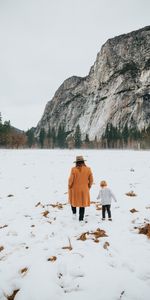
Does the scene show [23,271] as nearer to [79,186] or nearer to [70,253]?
[70,253]

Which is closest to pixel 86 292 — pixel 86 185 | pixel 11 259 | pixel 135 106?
pixel 11 259

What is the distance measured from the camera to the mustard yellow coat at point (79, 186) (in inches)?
378

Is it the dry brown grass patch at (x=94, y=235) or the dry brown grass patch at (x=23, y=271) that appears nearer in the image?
the dry brown grass patch at (x=23, y=271)

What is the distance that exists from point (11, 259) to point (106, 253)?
2.53m

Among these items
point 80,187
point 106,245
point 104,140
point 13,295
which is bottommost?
point 13,295

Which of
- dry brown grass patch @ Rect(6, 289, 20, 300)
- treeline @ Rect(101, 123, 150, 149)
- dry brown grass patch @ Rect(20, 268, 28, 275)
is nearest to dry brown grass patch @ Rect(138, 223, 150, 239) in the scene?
dry brown grass patch @ Rect(20, 268, 28, 275)

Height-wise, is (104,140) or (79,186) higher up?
(104,140)

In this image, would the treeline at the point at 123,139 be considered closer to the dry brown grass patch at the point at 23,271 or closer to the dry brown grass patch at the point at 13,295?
the dry brown grass patch at the point at 23,271

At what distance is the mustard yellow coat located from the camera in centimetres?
961

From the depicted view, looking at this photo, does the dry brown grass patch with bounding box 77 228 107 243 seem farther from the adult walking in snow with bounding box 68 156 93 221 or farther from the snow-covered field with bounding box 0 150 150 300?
the adult walking in snow with bounding box 68 156 93 221

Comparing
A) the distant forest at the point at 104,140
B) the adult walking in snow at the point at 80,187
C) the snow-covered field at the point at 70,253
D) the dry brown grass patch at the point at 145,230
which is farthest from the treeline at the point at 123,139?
the dry brown grass patch at the point at 145,230

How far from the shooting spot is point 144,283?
534 centimetres

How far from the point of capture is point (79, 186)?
31.9ft

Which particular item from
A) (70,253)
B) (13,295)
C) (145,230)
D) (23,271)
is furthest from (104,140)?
(13,295)
